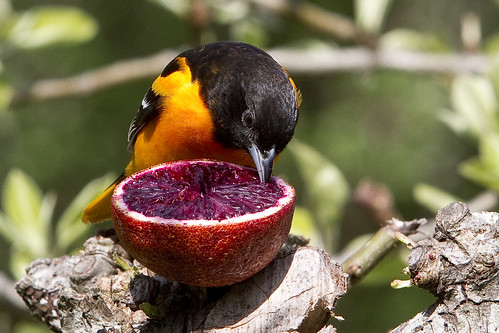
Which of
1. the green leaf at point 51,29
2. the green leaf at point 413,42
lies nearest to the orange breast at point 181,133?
the green leaf at point 51,29

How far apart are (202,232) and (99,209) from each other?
57.8 inches

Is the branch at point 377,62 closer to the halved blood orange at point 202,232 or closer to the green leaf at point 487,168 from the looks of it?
the green leaf at point 487,168

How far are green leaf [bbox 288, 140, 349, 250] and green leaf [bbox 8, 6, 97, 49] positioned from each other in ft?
5.22

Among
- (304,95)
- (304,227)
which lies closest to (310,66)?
(304,227)

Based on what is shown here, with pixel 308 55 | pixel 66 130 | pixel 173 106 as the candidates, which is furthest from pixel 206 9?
pixel 66 130

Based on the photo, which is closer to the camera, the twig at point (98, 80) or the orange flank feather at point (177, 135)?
the orange flank feather at point (177, 135)

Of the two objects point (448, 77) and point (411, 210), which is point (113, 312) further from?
point (411, 210)

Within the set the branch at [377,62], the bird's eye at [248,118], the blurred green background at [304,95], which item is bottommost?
the blurred green background at [304,95]

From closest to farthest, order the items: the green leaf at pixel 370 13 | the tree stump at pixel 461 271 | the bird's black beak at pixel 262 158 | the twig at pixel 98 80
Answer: the tree stump at pixel 461 271, the bird's black beak at pixel 262 158, the green leaf at pixel 370 13, the twig at pixel 98 80

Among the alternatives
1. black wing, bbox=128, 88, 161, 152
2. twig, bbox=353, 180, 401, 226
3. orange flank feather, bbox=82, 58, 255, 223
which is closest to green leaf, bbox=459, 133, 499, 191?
twig, bbox=353, 180, 401, 226

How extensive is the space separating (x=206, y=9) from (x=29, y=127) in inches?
110

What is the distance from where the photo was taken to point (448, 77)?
190 inches

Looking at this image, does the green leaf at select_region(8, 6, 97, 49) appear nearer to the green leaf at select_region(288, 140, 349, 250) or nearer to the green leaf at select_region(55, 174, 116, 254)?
the green leaf at select_region(55, 174, 116, 254)

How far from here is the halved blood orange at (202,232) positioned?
1900mm
